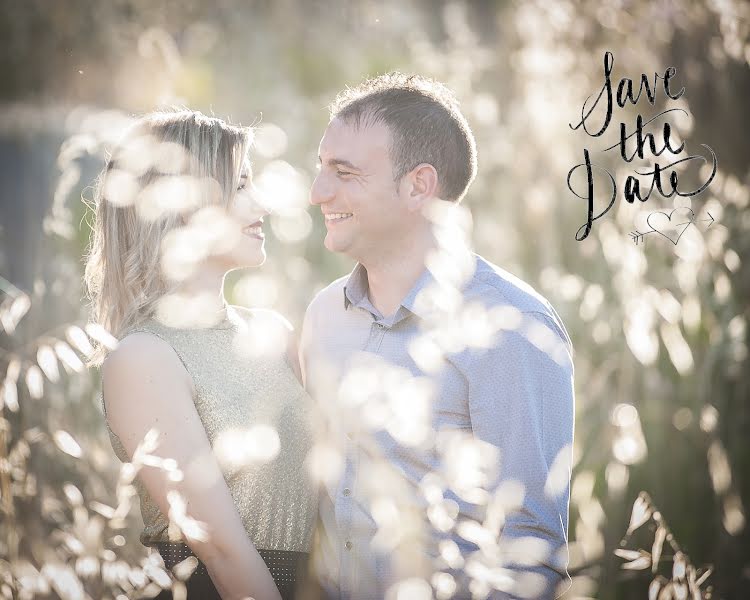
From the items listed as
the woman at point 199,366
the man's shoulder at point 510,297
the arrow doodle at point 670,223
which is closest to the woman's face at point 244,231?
the woman at point 199,366

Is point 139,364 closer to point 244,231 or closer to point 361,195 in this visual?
point 244,231

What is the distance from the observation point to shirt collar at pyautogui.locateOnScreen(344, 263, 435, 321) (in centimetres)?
186

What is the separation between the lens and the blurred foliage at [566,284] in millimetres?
1765

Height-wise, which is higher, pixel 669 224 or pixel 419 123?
pixel 419 123

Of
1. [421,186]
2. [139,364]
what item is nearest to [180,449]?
[139,364]

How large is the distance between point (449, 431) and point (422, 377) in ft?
0.46

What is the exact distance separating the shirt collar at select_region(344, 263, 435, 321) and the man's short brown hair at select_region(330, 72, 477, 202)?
28 cm

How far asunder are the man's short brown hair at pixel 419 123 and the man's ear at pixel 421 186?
0.02m

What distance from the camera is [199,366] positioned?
1.74 m

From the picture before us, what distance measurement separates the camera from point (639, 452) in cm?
159

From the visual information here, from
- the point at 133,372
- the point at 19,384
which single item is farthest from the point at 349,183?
the point at 19,384

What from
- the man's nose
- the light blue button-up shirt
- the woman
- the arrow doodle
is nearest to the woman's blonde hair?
Answer: the woman

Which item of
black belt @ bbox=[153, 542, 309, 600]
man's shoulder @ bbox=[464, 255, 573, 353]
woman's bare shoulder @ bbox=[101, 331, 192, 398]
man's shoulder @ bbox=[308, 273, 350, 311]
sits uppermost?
man's shoulder @ bbox=[464, 255, 573, 353]

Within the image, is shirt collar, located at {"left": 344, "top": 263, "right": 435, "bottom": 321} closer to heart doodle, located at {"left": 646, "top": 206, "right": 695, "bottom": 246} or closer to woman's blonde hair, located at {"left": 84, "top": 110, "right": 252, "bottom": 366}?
woman's blonde hair, located at {"left": 84, "top": 110, "right": 252, "bottom": 366}
